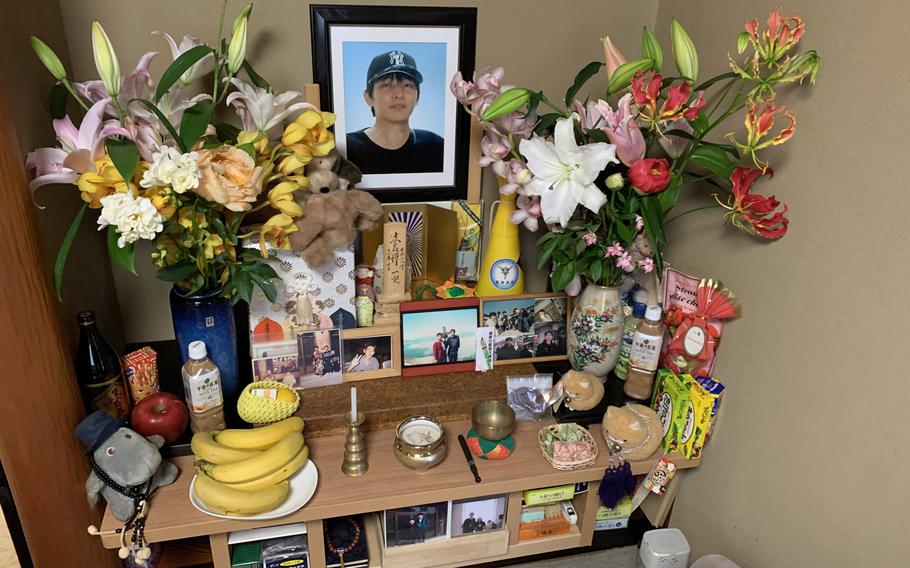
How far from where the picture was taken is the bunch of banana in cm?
107

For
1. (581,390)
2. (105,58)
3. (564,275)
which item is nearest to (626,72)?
(564,275)

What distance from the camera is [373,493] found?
3.79ft

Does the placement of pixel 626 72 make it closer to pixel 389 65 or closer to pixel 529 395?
pixel 389 65

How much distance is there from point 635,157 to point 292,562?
1.04 metres

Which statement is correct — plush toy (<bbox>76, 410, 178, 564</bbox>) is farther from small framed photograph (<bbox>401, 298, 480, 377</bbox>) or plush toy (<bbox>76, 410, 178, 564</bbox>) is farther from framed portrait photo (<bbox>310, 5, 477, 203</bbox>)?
framed portrait photo (<bbox>310, 5, 477, 203</bbox>)

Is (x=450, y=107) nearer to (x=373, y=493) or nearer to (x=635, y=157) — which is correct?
(x=635, y=157)

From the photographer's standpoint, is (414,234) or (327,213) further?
(414,234)

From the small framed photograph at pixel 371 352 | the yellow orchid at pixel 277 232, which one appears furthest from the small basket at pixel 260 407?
the yellow orchid at pixel 277 232

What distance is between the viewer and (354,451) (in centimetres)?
118

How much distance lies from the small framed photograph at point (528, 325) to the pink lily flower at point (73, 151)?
801 millimetres

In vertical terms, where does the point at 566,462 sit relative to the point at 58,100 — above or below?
below

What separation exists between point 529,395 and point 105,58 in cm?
101

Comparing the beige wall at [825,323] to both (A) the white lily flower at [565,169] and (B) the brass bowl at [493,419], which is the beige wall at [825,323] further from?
(B) the brass bowl at [493,419]

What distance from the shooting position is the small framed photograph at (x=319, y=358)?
1.29m
